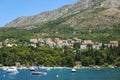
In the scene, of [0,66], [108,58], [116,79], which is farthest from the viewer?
[108,58]

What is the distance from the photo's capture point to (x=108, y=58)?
191500mm

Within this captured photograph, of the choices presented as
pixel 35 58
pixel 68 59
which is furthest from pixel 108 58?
pixel 35 58

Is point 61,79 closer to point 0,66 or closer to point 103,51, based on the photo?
point 0,66

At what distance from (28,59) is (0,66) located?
16.6 metres

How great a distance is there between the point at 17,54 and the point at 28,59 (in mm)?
6016

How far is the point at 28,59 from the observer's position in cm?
18988

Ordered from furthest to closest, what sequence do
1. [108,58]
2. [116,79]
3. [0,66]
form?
[108,58] < [0,66] < [116,79]

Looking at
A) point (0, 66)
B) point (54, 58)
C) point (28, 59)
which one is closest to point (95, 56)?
point (54, 58)

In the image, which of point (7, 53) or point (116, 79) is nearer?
point (116, 79)

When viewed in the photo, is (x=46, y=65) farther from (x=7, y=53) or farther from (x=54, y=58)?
(x=7, y=53)

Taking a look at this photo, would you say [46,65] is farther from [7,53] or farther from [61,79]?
[61,79]

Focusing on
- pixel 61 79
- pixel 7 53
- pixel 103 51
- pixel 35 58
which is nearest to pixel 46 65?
pixel 35 58

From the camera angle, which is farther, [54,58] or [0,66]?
[54,58]

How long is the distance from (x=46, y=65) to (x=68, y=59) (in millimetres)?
11306
